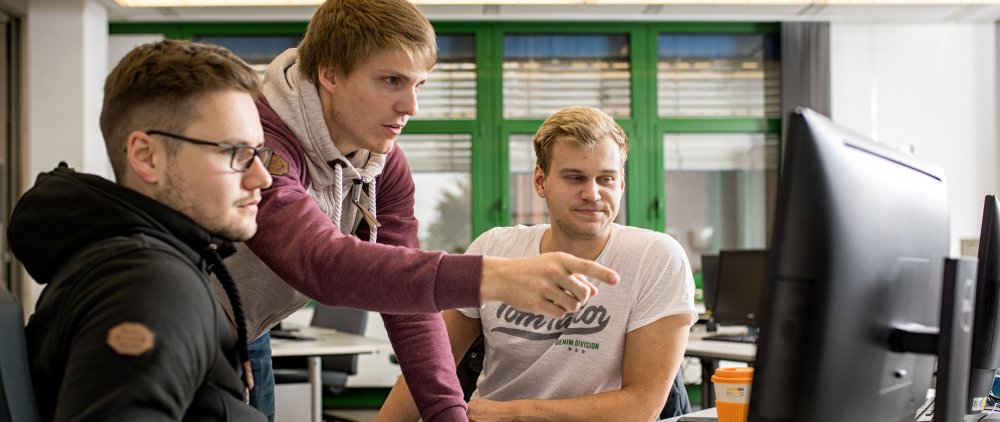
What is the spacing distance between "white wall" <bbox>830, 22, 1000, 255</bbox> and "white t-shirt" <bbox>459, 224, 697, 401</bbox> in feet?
16.7

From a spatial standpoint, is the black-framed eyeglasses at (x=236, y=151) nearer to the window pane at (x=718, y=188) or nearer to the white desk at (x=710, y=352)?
the white desk at (x=710, y=352)

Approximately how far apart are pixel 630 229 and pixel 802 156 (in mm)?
1236

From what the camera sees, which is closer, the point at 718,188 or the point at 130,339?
the point at 130,339

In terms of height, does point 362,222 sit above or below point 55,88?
below

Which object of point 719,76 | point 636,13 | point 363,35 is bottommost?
point 363,35

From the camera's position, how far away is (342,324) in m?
5.52

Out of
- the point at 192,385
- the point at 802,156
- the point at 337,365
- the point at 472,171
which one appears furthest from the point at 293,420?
the point at 802,156

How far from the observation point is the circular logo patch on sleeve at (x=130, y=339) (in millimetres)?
897

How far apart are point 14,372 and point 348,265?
0.37 metres

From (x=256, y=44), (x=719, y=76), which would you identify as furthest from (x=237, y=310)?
(x=719, y=76)

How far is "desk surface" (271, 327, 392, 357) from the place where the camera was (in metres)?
4.29

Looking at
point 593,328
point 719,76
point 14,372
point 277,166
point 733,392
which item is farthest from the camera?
point 719,76

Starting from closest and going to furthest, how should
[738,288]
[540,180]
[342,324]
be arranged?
[540,180] → [738,288] → [342,324]

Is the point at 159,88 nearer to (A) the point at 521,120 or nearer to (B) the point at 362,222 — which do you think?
(B) the point at 362,222
